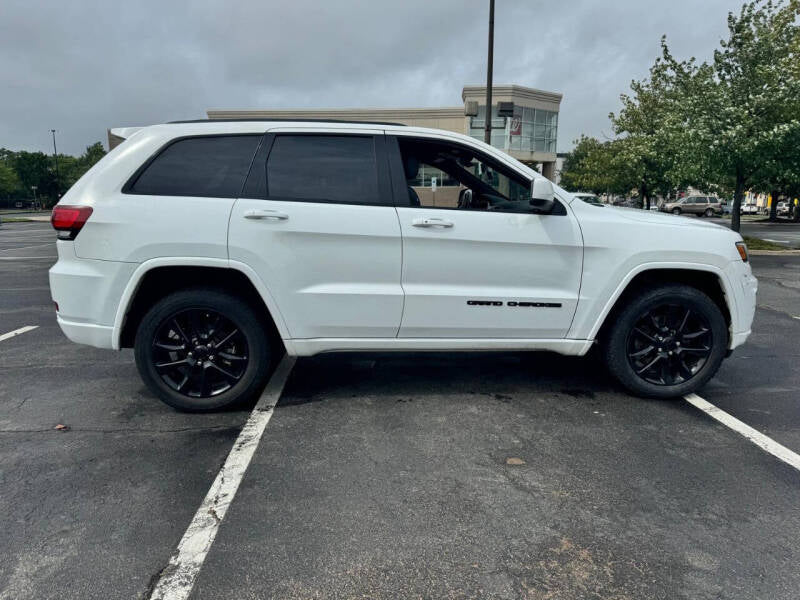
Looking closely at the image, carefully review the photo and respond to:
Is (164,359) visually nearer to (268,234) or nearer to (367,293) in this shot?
(268,234)

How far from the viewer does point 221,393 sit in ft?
12.2

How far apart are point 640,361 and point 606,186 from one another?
39.0 meters

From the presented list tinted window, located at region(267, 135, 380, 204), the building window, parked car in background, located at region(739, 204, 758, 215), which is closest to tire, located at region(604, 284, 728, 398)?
tinted window, located at region(267, 135, 380, 204)

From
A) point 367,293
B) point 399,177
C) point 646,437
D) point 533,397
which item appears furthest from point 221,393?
point 646,437

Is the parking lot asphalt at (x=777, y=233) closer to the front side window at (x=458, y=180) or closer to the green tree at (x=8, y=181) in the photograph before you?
the front side window at (x=458, y=180)

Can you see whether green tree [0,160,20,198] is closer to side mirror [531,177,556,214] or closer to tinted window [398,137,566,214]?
tinted window [398,137,566,214]

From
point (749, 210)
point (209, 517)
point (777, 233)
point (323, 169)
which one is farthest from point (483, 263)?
point (749, 210)

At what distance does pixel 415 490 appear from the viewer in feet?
8.98

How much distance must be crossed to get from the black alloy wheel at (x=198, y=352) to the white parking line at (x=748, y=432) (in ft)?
11.0

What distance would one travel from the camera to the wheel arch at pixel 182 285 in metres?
3.46

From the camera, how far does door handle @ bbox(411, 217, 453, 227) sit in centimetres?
353

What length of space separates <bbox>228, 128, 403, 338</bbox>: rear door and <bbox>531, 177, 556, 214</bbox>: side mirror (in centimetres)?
94

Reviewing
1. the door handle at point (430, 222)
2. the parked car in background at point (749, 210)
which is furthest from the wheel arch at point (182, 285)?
the parked car in background at point (749, 210)

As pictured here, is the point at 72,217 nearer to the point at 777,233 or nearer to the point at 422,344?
the point at 422,344
